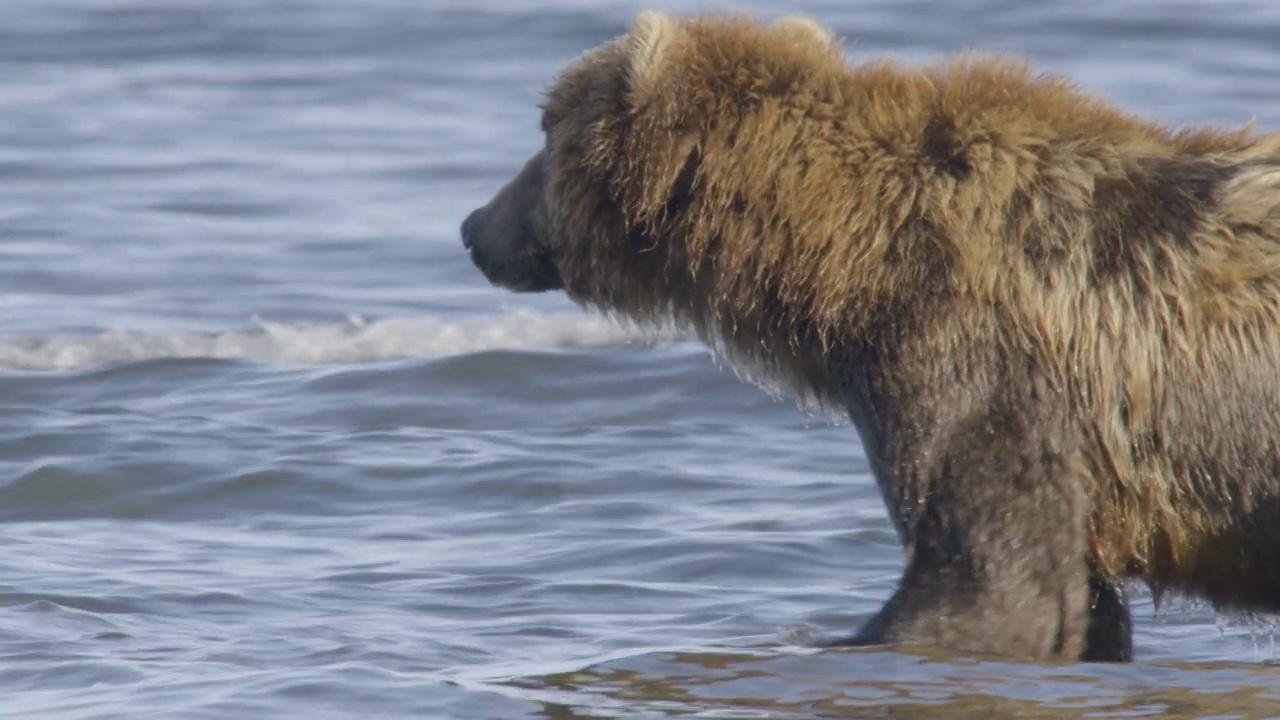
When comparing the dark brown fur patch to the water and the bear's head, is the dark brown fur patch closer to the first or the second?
the bear's head

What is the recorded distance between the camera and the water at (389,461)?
557cm

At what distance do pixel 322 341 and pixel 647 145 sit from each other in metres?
5.16

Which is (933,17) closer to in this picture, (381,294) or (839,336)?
(381,294)

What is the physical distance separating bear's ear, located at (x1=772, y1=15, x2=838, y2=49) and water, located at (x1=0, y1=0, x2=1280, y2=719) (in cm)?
165

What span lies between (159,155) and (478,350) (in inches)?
206

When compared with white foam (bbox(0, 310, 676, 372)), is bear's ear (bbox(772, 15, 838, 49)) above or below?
above

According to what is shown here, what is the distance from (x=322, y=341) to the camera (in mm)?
10500

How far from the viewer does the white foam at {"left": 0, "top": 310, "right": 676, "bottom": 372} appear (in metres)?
10.1

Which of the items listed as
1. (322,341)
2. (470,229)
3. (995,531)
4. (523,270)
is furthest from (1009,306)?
(322,341)

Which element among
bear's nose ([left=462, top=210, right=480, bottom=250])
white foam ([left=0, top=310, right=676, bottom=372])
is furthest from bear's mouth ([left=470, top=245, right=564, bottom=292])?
white foam ([left=0, top=310, right=676, bottom=372])

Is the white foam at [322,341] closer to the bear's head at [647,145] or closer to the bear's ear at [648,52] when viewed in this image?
the bear's head at [647,145]

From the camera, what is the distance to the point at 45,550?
718 cm

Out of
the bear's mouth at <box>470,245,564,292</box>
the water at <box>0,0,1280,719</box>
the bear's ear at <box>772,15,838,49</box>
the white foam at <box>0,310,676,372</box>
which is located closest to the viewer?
the water at <box>0,0,1280,719</box>

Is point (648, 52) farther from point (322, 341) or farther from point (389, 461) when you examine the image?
point (322, 341)
